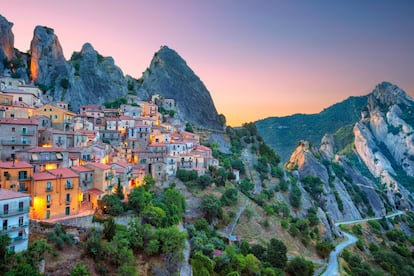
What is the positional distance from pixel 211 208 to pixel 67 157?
23820 mm

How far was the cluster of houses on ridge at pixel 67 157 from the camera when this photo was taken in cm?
2861

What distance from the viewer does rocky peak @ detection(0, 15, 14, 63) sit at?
73.6m

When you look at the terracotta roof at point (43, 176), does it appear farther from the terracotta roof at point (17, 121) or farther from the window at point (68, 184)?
the terracotta roof at point (17, 121)

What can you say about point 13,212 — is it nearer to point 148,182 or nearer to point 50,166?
point 50,166

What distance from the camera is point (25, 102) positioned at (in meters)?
49.0

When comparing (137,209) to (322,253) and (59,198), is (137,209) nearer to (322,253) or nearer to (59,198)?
(59,198)

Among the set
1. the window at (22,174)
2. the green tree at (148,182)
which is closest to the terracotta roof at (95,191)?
the window at (22,174)

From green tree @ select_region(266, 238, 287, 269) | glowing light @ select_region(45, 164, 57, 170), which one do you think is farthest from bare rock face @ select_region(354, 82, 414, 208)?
glowing light @ select_region(45, 164, 57, 170)

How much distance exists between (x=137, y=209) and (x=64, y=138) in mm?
16628

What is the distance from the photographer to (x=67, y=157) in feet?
121

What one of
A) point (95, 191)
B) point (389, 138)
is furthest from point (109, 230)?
point (389, 138)

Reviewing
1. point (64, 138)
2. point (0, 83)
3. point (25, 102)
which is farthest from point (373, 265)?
point (0, 83)

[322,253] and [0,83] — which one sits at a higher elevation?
[0,83]

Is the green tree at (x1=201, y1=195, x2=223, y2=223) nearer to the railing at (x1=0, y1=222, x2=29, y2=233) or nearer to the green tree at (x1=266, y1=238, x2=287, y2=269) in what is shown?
the green tree at (x1=266, y1=238, x2=287, y2=269)
